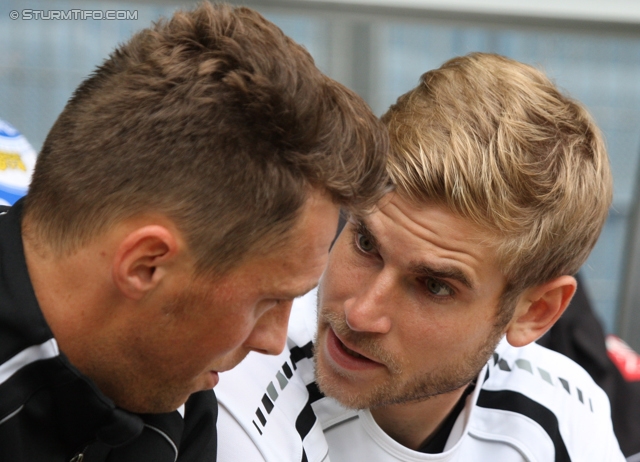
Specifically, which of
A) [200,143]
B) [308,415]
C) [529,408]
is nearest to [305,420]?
[308,415]

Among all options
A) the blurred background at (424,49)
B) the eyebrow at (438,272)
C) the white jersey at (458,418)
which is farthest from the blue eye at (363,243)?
the blurred background at (424,49)

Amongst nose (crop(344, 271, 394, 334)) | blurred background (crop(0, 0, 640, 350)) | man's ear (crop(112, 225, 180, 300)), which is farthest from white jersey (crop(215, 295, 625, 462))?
blurred background (crop(0, 0, 640, 350))

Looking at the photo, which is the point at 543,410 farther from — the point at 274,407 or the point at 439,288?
the point at 274,407

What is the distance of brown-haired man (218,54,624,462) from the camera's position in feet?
5.44

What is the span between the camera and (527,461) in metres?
1.91

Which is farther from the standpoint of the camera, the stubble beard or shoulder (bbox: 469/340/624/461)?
shoulder (bbox: 469/340/624/461)

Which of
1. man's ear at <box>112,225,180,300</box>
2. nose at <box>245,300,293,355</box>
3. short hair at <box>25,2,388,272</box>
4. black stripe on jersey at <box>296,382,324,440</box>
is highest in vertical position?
short hair at <box>25,2,388,272</box>

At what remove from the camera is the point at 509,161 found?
1.68 m

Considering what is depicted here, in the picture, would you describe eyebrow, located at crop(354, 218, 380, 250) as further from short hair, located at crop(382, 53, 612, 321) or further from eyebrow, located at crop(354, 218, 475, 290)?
short hair, located at crop(382, 53, 612, 321)

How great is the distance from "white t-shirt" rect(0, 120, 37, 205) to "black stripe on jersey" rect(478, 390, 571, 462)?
127 centimetres

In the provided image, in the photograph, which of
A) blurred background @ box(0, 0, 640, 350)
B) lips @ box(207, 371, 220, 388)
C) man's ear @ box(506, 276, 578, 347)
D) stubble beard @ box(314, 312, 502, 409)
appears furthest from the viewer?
blurred background @ box(0, 0, 640, 350)

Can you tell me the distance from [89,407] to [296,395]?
0.70 metres

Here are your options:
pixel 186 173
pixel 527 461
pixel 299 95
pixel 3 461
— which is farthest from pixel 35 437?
pixel 527 461

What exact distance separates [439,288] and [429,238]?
0.42 ft
